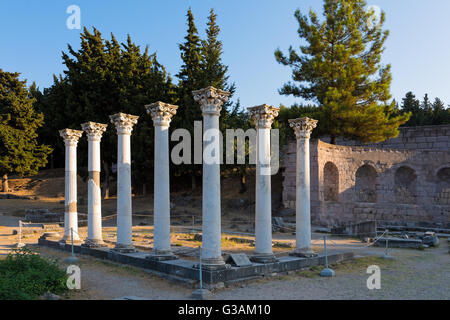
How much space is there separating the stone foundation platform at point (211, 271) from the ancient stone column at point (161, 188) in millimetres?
563

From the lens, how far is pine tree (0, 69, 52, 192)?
38.0 metres

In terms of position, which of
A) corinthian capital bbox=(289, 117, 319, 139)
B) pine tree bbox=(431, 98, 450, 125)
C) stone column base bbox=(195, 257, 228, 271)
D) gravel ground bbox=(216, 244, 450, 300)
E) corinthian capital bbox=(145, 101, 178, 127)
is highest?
pine tree bbox=(431, 98, 450, 125)

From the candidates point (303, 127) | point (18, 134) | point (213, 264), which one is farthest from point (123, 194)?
point (18, 134)

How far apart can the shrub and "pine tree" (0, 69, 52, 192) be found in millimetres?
31095

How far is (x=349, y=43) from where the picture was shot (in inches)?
1246

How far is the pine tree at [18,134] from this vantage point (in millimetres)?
38000

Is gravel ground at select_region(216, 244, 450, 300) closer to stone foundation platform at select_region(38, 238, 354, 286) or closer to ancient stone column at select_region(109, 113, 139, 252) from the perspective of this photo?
stone foundation platform at select_region(38, 238, 354, 286)

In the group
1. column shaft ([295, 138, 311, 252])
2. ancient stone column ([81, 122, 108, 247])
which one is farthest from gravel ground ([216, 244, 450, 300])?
ancient stone column ([81, 122, 108, 247])

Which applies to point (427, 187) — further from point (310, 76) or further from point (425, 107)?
point (425, 107)

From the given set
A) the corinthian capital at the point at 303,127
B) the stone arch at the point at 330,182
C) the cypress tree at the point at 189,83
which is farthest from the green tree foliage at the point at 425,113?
the corinthian capital at the point at 303,127

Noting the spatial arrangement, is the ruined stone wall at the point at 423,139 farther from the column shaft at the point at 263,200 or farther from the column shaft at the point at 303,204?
the column shaft at the point at 263,200

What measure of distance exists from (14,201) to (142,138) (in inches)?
596

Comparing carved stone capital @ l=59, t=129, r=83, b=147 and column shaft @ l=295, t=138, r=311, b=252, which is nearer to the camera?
column shaft @ l=295, t=138, r=311, b=252
